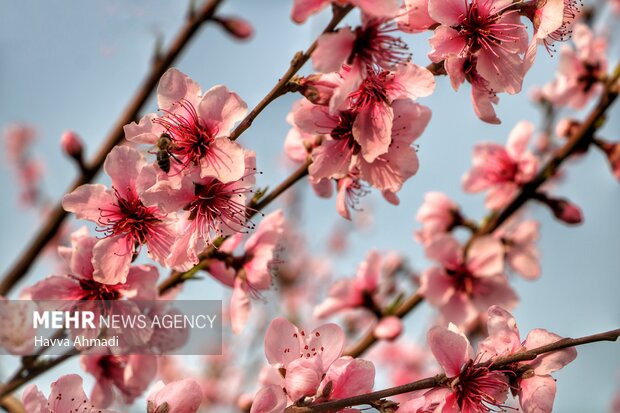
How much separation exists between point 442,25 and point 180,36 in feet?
4.34

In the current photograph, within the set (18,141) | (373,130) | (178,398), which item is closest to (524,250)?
(373,130)

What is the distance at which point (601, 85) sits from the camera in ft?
8.95

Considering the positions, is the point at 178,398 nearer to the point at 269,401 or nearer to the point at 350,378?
the point at 269,401

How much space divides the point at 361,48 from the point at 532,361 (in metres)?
0.80

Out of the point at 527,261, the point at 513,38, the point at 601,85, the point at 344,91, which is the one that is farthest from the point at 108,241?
the point at 601,85

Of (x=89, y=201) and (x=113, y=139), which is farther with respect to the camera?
(x=113, y=139)

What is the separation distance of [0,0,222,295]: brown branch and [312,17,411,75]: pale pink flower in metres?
1.16

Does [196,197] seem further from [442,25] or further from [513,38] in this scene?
[513,38]

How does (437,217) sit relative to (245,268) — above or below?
above

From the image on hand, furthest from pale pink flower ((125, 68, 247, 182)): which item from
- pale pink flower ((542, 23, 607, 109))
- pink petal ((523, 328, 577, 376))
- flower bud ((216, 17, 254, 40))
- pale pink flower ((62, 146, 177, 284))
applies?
pale pink flower ((542, 23, 607, 109))

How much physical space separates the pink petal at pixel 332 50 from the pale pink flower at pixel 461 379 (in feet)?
2.02

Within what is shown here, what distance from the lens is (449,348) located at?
1352 millimetres

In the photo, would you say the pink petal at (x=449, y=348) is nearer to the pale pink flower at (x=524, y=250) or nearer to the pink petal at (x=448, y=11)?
the pink petal at (x=448, y=11)

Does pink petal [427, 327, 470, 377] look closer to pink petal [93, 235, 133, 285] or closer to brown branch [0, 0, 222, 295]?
pink petal [93, 235, 133, 285]
